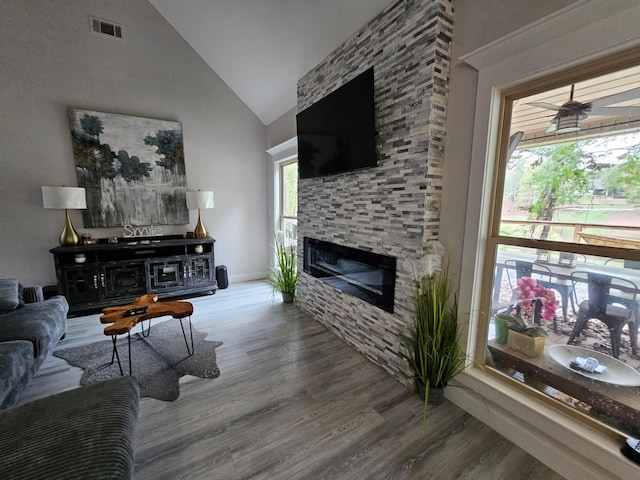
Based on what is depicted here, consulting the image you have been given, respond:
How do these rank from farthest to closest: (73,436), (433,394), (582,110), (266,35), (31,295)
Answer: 1. (266,35)
2. (31,295)
3. (433,394)
4. (582,110)
5. (73,436)

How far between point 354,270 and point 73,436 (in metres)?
2.14

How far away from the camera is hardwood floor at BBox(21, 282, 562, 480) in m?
1.44

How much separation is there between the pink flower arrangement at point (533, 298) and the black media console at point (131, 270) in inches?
149

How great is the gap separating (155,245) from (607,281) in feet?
14.4

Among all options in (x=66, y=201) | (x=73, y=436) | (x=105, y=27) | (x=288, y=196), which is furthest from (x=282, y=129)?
(x=73, y=436)

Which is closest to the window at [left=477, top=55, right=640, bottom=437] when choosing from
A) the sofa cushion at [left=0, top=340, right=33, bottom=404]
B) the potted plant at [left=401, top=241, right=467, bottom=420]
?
the potted plant at [left=401, top=241, right=467, bottom=420]

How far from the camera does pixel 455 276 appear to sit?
1894 millimetres

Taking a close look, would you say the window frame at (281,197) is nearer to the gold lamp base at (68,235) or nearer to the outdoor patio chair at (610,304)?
the gold lamp base at (68,235)

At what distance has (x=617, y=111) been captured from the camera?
1278 mm

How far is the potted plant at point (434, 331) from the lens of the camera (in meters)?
1.80

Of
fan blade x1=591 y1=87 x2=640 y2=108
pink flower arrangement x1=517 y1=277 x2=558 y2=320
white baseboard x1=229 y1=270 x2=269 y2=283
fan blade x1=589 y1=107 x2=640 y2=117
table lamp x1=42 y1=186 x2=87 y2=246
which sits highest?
fan blade x1=591 y1=87 x2=640 y2=108

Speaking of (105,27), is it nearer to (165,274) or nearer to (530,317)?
(165,274)

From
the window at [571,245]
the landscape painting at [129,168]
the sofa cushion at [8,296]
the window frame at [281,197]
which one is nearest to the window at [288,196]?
the window frame at [281,197]

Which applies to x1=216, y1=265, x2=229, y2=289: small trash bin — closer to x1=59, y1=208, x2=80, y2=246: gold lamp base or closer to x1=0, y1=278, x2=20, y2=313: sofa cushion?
x1=59, y1=208, x2=80, y2=246: gold lamp base
